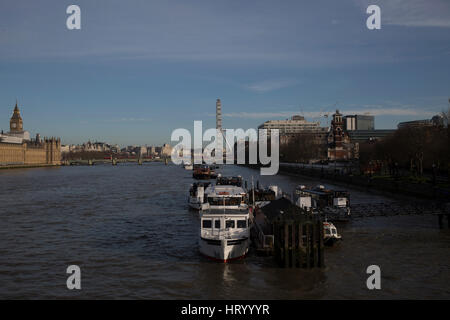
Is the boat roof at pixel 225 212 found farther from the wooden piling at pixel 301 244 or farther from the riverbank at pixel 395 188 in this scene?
the riverbank at pixel 395 188

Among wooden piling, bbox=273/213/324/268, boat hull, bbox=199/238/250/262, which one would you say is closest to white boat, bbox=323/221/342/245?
wooden piling, bbox=273/213/324/268

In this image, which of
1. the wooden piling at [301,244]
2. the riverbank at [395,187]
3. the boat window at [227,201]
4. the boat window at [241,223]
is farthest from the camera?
the riverbank at [395,187]

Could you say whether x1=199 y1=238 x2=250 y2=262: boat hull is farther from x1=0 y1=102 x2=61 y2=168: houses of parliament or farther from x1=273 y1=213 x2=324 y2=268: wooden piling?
x1=0 y1=102 x2=61 y2=168: houses of parliament

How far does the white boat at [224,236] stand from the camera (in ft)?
64.0

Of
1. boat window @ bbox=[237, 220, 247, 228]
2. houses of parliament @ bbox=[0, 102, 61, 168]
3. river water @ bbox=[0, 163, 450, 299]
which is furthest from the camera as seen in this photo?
houses of parliament @ bbox=[0, 102, 61, 168]

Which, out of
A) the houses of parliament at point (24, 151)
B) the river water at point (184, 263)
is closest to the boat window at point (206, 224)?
the river water at point (184, 263)

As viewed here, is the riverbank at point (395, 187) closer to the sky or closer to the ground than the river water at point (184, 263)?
closer to the sky

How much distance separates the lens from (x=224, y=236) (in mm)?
20109

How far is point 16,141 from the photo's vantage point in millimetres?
174625

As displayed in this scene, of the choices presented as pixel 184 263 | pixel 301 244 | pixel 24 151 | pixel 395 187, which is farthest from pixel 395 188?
pixel 24 151

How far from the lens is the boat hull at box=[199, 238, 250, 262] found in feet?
63.7
